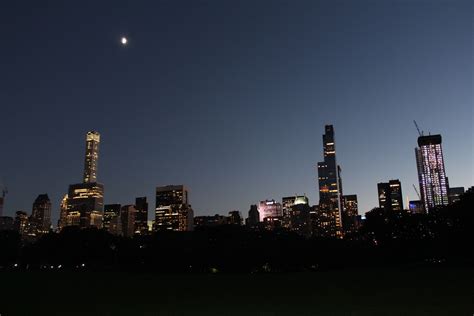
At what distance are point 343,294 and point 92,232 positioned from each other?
258ft

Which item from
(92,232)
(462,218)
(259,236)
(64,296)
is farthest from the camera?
(92,232)

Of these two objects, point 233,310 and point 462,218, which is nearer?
point 233,310

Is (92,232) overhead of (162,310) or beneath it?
overhead

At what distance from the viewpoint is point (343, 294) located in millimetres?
26234

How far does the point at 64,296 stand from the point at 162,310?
9.71 m

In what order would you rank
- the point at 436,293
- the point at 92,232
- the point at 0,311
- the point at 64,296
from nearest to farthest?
the point at 0,311 < the point at 436,293 < the point at 64,296 < the point at 92,232

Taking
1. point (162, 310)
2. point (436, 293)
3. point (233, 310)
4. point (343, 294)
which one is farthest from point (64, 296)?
point (436, 293)

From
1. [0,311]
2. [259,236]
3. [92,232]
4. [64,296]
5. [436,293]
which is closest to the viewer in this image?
[0,311]

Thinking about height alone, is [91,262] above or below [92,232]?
below

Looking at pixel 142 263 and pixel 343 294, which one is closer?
pixel 343 294

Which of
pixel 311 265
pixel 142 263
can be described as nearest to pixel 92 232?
pixel 142 263

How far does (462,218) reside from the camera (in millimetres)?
68438

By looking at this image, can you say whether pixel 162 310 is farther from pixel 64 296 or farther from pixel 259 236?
pixel 259 236

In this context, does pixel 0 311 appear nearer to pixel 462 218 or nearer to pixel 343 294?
pixel 343 294
